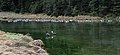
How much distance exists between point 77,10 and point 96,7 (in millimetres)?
7186

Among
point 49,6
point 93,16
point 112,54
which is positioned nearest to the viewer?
point 112,54

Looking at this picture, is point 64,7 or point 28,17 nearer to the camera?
point 64,7

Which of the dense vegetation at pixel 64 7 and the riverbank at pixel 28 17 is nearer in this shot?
the dense vegetation at pixel 64 7

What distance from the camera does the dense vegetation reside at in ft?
349

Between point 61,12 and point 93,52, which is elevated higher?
point 93,52

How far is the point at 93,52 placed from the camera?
3139cm

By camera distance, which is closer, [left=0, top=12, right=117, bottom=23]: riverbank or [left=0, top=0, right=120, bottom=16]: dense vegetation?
[left=0, top=0, right=120, bottom=16]: dense vegetation

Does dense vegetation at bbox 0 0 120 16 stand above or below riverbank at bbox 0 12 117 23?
above

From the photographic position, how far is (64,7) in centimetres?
12281

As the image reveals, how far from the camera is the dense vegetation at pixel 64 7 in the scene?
106375 millimetres

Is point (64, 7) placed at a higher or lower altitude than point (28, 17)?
higher

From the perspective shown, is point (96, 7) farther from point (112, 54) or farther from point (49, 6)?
point (112, 54)

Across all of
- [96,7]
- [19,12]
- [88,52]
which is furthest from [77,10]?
[88,52]

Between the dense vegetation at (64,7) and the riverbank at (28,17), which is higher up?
the dense vegetation at (64,7)
